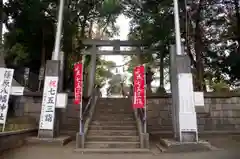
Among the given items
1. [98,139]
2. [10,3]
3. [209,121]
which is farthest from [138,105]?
[10,3]

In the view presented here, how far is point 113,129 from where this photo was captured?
8.59 metres

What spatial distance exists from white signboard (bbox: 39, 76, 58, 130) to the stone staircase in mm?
1407

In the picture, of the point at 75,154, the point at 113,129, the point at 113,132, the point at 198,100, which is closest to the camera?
the point at 75,154

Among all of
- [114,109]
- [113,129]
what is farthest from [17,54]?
[113,129]

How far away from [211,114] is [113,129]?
4.97m

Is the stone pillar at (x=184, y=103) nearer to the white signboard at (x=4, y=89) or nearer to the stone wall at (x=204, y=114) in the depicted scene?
the stone wall at (x=204, y=114)

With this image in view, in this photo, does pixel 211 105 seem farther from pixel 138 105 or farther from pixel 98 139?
pixel 98 139

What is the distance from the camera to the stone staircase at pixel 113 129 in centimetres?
741

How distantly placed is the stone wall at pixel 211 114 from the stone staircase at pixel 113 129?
126cm

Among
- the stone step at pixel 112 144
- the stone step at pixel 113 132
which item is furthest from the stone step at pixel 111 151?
the stone step at pixel 113 132

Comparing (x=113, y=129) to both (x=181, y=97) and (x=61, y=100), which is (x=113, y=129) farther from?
(x=181, y=97)

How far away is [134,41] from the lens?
516 inches

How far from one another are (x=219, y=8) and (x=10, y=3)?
457 inches

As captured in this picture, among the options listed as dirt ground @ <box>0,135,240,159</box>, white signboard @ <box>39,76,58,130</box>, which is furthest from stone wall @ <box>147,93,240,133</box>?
white signboard @ <box>39,76,58,130</box>
